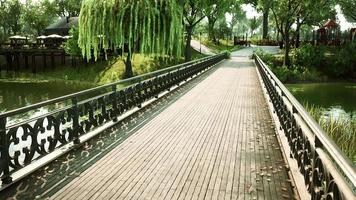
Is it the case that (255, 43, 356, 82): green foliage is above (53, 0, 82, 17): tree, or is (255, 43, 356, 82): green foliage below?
below

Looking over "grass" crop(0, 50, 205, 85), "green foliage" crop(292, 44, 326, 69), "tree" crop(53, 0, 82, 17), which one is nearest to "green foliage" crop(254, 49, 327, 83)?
"green foliage" crop(292, 44, 326, 69)

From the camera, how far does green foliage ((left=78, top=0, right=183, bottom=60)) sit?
24016 millimetres

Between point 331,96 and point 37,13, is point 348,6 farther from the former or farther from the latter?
point 37,13

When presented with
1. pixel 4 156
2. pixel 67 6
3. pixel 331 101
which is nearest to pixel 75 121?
pixel 4 156

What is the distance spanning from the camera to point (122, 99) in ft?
38.0

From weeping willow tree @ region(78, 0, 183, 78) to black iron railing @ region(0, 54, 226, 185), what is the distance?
6.75 meters

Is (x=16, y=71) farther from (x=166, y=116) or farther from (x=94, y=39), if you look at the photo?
(x=166, y=116)

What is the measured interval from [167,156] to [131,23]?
57.4 ft

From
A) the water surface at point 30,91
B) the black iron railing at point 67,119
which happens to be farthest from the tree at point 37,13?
the black iron railing at point 67,119

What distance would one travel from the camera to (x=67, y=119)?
7.99 meters

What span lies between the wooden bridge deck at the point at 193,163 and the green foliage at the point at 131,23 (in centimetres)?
1305

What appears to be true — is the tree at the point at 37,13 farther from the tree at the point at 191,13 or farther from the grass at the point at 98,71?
the tree at the point at 191,13

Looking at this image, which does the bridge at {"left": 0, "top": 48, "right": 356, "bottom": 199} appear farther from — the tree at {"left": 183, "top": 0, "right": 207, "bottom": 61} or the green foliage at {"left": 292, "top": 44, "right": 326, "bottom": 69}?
the tree at {"left": 183, "top": 0, "right": 207, "bottom": 61}

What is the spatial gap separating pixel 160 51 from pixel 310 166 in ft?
68.3
